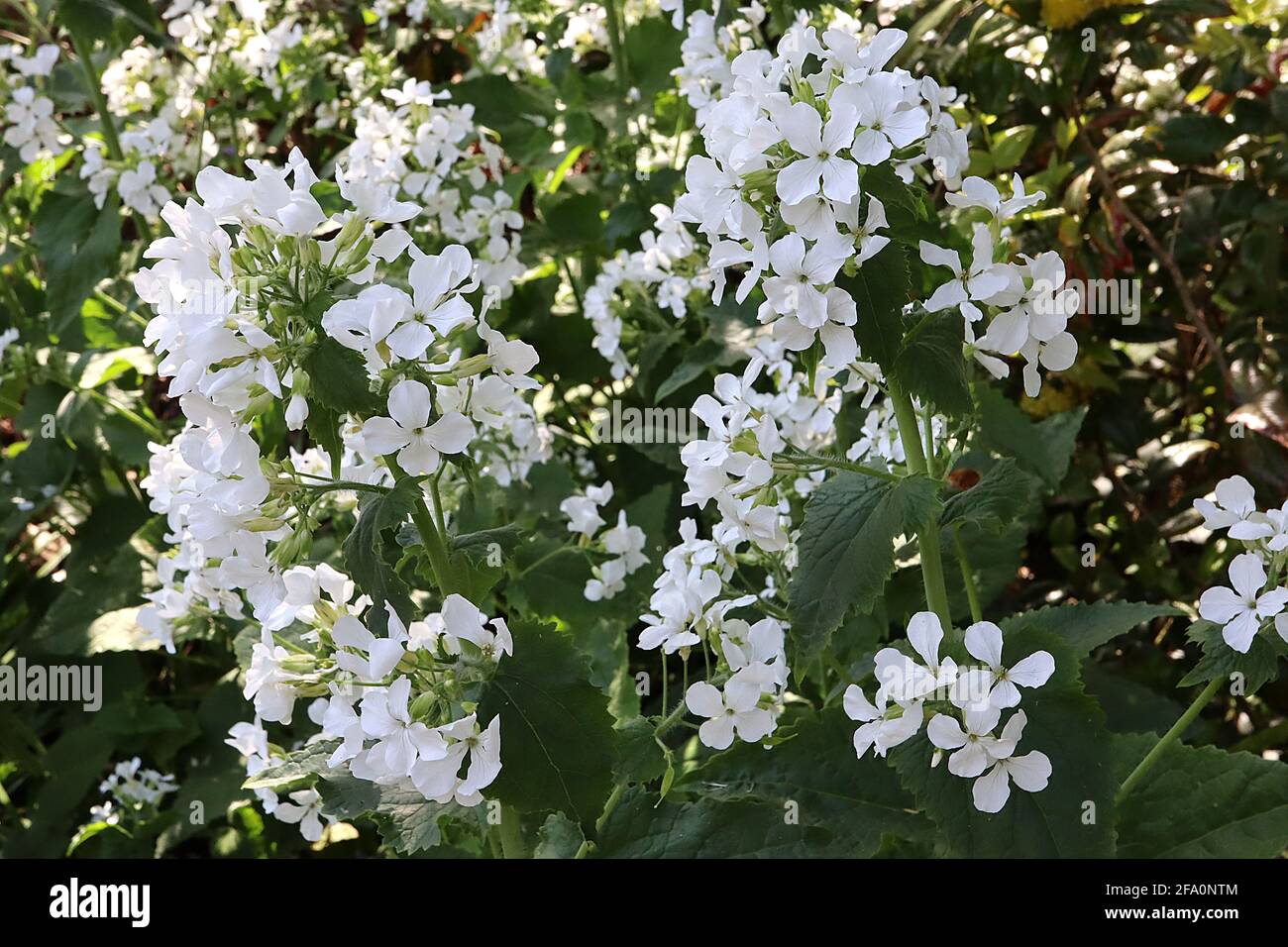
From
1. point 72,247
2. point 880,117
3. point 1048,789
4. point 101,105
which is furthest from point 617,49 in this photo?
point 1048,789

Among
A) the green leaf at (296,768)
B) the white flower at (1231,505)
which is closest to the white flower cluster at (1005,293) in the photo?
the white flower at (1231,505)

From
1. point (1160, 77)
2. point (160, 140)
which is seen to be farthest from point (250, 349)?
point (1160, 77)

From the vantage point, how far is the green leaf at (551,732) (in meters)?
1.22

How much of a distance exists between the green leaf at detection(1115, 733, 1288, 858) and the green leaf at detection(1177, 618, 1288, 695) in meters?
0.25

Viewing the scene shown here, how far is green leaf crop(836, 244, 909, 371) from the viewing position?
1.20 meters

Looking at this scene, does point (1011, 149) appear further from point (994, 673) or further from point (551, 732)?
point (551, 732)

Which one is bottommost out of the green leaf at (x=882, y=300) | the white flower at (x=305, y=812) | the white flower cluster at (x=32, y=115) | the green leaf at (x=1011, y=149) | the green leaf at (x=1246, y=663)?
the white flower at (x=305, y=812)

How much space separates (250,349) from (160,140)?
5.04 ft

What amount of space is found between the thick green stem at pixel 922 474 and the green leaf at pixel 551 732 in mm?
390

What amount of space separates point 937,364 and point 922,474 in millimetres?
125

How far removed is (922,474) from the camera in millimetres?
1307

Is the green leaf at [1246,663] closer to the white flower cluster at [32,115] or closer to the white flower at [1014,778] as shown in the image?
the white flower at [1014,778]

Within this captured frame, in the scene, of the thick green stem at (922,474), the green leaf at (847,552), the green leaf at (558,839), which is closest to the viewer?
the green leaf at (847,552)
